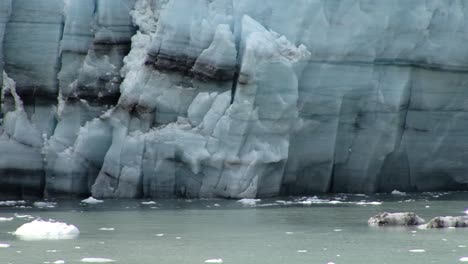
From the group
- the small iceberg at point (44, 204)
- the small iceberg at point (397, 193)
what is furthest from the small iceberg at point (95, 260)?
the small iceberg at point (397, 193)

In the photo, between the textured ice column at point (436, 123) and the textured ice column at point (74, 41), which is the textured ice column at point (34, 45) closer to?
the textured ice column at point (74, 41)

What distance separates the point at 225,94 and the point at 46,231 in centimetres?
424

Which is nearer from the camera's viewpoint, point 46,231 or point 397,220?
point 46,231

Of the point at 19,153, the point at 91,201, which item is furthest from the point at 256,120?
the point at 19,153

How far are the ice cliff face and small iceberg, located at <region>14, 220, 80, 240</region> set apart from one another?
12.1ft

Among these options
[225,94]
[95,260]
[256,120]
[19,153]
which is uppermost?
[225,94]

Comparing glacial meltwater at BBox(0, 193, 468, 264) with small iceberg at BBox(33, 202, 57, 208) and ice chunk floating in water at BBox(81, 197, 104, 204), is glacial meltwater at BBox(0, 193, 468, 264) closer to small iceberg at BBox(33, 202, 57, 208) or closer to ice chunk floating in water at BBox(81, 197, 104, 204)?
small iceberg at BBox(33, 202, 57, 208)

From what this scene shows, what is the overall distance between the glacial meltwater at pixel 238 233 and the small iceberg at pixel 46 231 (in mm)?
83

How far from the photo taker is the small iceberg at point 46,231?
33.7ft

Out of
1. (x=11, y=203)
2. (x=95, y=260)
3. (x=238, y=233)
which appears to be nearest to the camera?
(x=95, y=260)

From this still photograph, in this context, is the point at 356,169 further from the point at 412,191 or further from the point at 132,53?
the point at 132,53

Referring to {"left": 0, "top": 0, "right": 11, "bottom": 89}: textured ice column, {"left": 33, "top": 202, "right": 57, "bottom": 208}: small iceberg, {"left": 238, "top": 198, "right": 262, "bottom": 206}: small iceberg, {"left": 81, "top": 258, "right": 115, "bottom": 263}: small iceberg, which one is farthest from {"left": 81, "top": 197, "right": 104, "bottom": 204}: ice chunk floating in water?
{"left": 81, "top": 258, "right": 115, "bottom": 263}: small iceberg

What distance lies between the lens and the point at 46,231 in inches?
408

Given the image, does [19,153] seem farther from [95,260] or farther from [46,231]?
[95,260]
